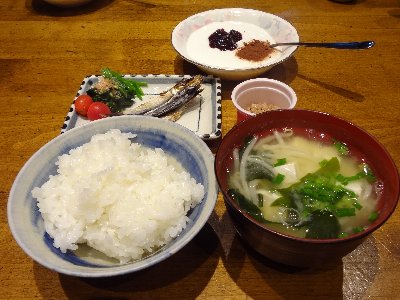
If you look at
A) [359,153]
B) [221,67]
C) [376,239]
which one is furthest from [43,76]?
[376,239]

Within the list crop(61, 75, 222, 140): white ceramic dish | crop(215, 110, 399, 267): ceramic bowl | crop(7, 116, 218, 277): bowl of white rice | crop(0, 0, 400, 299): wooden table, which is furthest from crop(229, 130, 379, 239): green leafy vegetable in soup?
crop(61, 75, 222, 140): white ceramic dish

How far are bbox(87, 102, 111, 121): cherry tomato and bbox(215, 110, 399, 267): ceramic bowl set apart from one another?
3.09 feet

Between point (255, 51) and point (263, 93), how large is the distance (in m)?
0.57

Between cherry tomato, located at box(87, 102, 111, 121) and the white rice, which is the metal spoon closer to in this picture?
cherry tomato, located at box(87, 102, 111, 121)

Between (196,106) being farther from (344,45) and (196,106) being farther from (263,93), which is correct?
(344,45)

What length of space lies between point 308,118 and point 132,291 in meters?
0.94

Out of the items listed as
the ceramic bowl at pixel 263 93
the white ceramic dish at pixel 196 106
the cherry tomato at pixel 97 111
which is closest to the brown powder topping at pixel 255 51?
the white ceramic dish at pixel 196 106

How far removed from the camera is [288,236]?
1.09 meters

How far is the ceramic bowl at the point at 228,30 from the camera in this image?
2293 millimetres

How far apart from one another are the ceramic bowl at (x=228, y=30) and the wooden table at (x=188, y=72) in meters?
0.11

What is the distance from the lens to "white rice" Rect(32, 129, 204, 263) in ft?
4.22

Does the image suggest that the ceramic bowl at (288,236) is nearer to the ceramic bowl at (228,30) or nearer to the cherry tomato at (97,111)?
the ceramic bowl at (228,30)

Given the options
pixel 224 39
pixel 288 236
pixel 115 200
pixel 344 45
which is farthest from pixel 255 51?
pixel 288 236

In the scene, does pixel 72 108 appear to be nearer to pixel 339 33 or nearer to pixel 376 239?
pixel 376 239
